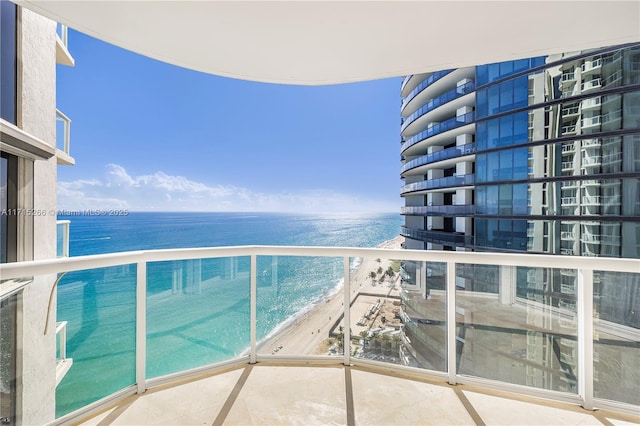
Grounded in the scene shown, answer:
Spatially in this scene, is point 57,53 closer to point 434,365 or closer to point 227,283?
point 227,283

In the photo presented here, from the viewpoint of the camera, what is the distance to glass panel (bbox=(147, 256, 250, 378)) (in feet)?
7.70

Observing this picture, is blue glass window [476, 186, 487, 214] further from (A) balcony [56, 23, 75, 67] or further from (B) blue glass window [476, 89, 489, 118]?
(A) balcony [56, 23, 75, 67]

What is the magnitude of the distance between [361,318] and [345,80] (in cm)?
224

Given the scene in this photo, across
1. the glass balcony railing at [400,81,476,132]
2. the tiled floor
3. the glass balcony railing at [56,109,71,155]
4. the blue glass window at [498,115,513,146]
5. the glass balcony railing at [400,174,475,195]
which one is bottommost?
the tiled floor

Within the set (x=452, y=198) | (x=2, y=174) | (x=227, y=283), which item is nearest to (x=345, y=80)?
(x=227, y=283)

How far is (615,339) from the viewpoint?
86.7 inches

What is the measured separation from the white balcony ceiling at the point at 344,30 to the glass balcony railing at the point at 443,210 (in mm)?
18252

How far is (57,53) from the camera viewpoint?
571 centimetres

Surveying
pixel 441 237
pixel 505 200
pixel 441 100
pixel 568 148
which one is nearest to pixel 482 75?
pixel 441 100

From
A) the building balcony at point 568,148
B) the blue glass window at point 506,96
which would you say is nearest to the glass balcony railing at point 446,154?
the blue glass window at point 506,96

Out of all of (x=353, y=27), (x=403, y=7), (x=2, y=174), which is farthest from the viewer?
(x=2, y=174)

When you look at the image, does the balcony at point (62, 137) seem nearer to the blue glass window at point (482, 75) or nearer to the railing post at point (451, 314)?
the railing post at point (451, 314)

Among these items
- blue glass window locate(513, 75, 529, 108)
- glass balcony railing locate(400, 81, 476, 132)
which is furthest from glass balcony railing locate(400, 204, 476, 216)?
glass balcony railing locate(400, 81, 476, 132)

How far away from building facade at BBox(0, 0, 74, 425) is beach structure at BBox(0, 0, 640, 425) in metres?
0.01
